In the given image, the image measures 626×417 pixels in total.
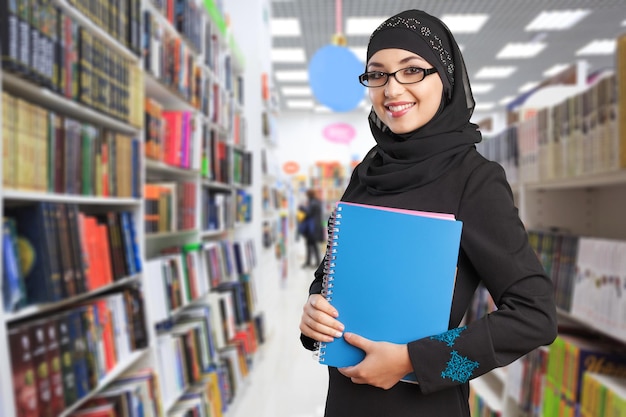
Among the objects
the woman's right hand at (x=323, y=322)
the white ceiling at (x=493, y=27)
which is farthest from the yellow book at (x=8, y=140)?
the white ceiling at (x=493, y=27)

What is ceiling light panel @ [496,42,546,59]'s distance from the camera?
26.2 ft

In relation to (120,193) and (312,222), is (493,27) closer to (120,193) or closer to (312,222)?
(312,222)

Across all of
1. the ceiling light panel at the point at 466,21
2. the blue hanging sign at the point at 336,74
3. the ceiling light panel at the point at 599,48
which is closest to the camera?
the blue hanging sign at the point at 336,74

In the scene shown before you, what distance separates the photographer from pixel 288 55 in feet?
28.3

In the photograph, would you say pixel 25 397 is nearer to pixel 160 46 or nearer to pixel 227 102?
pixel 160 46

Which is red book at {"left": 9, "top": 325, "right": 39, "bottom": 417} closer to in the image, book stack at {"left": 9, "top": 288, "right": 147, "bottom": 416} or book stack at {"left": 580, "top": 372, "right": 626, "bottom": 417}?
book stack at {"left": 9, "top": 288, "right": 147, "bottom": 416}

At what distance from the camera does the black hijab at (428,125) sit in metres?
0.70

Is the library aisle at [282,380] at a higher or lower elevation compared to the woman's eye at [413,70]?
lower

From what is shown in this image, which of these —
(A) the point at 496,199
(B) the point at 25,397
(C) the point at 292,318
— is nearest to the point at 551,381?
(A) the point at 496,199

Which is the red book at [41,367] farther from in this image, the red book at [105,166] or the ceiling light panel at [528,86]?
the ceiling light panel at [528,86]

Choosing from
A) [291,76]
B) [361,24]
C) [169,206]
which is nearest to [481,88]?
[291,76]

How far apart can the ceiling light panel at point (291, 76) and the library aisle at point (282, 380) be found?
5.59 m

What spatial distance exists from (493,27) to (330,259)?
7.43 metres

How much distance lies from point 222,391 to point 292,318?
264 centimetres
